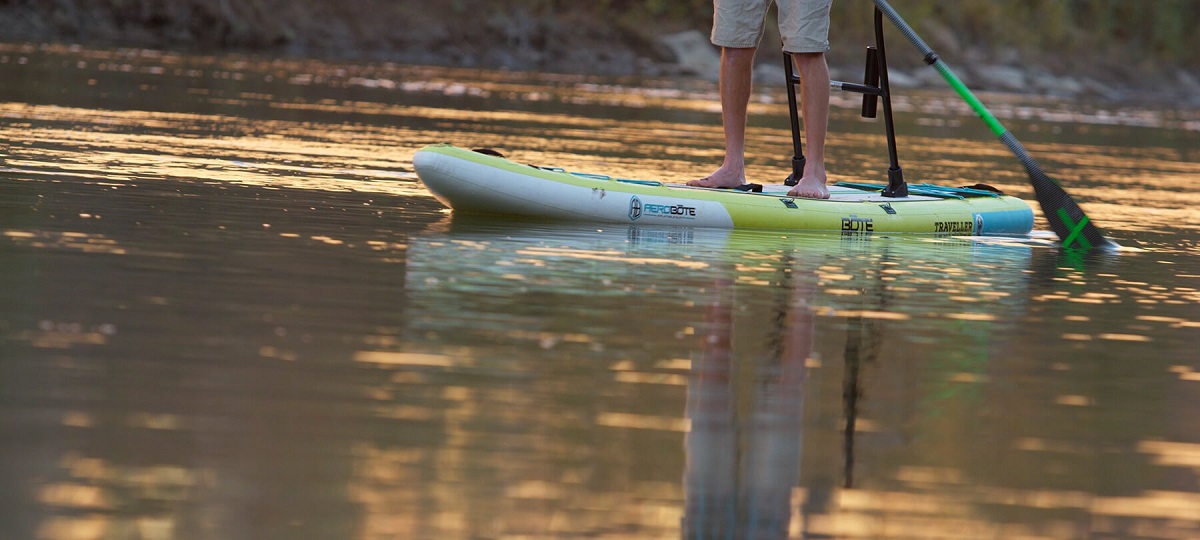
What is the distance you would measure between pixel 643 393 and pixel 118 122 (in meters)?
9.69

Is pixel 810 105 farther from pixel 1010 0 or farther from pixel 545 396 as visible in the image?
pixel 1010 0

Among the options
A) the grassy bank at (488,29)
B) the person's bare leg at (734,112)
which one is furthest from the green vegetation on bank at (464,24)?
the person's bare leg at (734,112)

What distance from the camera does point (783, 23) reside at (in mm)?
9617

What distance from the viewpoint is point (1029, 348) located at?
19.5 ft

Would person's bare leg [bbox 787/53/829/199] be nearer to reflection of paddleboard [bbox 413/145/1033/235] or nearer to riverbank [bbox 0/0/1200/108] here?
reflection of paddleboard [bbox 413/145/1033/235]

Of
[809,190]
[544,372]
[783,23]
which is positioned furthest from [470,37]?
[544,372]

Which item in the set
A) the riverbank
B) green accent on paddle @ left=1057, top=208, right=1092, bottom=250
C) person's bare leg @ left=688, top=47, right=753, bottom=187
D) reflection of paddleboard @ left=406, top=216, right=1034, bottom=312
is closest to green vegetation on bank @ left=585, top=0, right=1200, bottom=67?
the riverbank

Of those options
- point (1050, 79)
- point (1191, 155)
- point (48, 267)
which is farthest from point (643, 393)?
point (1050, 79)

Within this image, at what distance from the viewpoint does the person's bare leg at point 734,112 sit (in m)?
9.66

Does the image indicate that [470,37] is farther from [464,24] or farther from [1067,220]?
[1067,220]

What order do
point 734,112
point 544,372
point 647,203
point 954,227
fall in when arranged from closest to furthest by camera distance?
point 544,372 < point 647,203 < point 734,112 < point 954,227

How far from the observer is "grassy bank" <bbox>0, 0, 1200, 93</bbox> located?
34281mm

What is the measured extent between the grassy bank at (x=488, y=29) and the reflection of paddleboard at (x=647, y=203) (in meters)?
22.3

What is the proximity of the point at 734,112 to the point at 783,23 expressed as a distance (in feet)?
1.79
